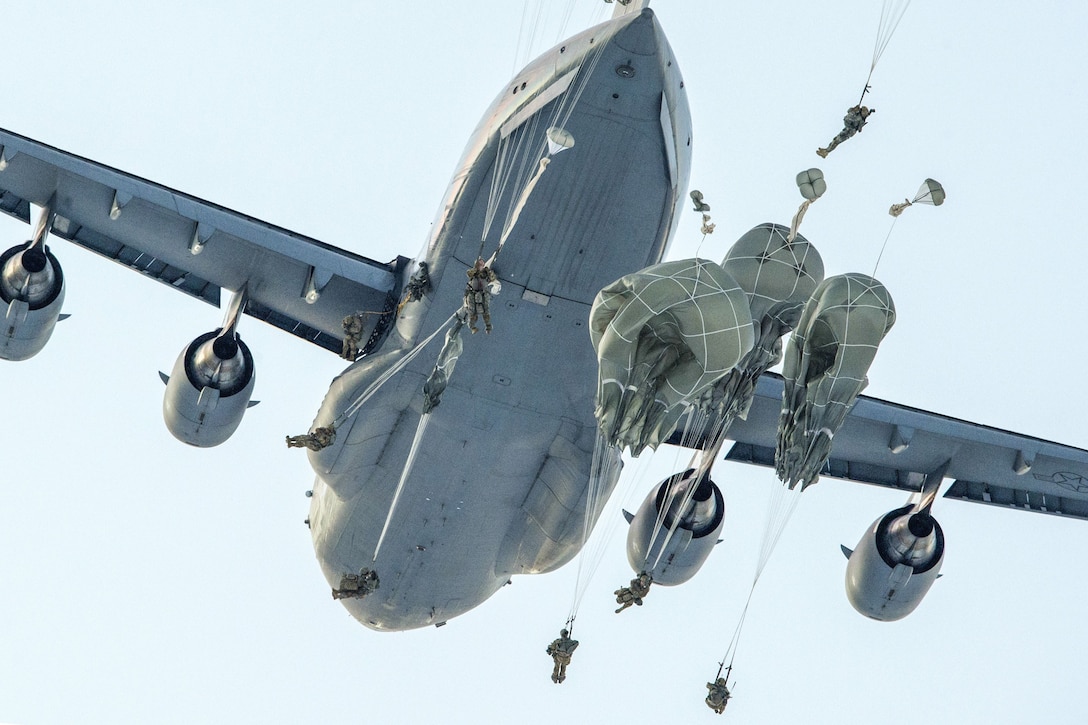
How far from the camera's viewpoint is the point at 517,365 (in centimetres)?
2367

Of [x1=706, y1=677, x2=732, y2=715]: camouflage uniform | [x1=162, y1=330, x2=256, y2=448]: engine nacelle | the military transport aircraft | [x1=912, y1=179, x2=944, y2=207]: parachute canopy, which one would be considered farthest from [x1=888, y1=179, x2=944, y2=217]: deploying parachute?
[x1=162, y1=330, x2=256, y2=448]: engine nacelle

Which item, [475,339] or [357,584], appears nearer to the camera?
[475,339]

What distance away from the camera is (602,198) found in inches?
873

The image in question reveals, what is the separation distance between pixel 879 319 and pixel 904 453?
965 centimetres

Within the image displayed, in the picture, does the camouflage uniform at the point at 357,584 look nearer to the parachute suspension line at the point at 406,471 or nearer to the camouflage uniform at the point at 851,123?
the parachute suspension line at the point at 406,471

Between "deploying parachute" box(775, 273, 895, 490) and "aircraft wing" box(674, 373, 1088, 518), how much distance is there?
23.5 feet

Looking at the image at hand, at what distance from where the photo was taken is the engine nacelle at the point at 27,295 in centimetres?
2617

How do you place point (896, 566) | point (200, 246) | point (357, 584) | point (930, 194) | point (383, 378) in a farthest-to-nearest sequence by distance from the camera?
point (896, 566) < point (200, 246) < point (357, 584) < point (383, 378) < point (930, 194)

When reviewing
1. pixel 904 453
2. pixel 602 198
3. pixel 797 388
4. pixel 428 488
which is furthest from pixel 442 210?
pixel 904 453

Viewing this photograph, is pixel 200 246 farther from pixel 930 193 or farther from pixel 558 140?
pixel 930 193

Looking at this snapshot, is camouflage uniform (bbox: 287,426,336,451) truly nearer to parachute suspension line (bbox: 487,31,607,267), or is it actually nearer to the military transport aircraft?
the military transport aircraft

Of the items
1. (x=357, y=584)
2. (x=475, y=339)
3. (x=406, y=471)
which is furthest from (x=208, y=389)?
(x=475, y=339)

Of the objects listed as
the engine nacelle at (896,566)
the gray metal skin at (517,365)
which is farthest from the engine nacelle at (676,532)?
the engine nacelle at (896,566)

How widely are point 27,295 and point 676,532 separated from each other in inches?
486
